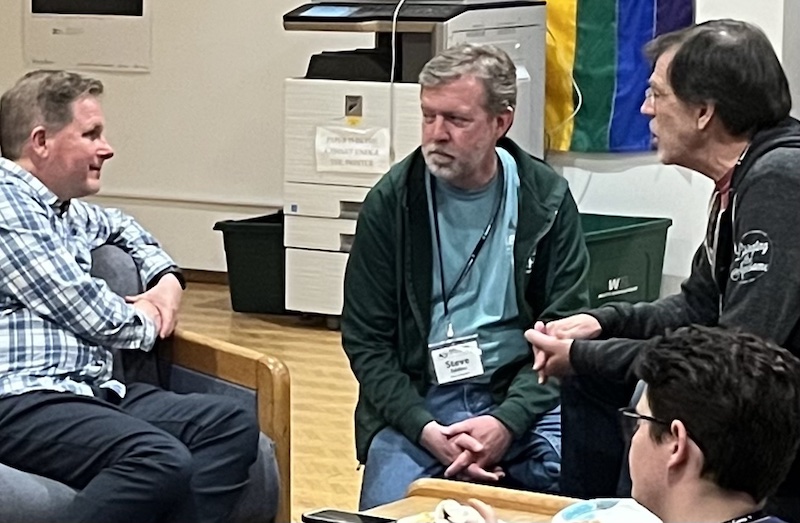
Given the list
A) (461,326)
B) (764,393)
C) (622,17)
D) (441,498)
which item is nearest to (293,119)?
(622,17)

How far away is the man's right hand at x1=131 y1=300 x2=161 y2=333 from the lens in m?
3.09

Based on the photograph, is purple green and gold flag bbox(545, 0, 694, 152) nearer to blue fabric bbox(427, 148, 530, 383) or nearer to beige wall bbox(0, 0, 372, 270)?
beige wall bbox(0, 0, 372, 270)

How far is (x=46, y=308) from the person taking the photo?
2859 mm

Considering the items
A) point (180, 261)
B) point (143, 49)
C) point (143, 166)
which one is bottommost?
point (180, 261)

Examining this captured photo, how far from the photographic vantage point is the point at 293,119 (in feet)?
18.4

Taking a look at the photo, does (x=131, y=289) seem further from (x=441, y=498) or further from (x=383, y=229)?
(x=441, y=498)

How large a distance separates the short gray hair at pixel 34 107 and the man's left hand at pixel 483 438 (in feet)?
3.34

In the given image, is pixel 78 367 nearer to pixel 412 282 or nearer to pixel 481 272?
pixel 412 282

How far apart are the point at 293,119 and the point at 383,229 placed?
107 inches

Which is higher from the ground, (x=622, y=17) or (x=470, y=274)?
(x=622, y=17)

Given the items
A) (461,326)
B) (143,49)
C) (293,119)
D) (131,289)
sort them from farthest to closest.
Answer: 1. (143,49)
2. (293,119)
3. (131,289)
4. (461,326)

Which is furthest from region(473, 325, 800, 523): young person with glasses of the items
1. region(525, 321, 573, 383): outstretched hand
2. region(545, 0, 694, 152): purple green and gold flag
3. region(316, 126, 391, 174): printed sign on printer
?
region(545, 0, 694, 152): purple green and gold flag

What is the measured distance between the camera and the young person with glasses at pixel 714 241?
2.31 meters

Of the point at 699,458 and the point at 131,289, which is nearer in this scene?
the point at 699,458
